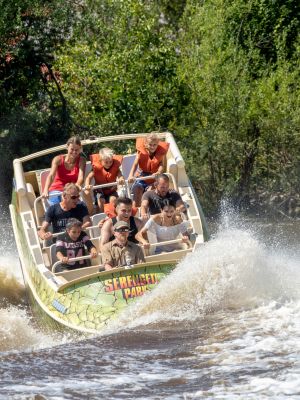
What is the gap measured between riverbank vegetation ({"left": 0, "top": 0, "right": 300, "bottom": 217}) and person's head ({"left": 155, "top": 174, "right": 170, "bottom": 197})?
28.3 ft

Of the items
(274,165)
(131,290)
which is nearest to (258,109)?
(274,165)

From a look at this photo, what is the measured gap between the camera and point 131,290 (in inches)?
392

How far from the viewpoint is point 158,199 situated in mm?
11570

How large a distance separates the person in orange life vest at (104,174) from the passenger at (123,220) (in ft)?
5.01

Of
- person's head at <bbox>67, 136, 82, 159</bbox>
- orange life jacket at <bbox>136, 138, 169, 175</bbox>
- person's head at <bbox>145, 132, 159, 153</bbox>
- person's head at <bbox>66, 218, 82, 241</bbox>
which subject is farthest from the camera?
orange life jacket at <bbox>136, 138, 169, 175</bbox>

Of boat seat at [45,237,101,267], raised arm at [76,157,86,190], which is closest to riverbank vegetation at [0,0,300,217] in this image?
raised arm at [76,157,86,190]

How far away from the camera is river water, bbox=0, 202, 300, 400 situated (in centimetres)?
749

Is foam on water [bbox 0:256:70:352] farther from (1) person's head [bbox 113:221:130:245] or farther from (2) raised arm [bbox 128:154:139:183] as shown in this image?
(2) raised arm [bbox 128:154:139:183]

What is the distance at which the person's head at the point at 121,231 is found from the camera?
33.4 feet

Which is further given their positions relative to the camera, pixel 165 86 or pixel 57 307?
pixel 165 86

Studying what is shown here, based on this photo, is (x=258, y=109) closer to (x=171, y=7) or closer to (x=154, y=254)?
(x=171, y=7)

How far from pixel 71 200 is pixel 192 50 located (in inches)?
392

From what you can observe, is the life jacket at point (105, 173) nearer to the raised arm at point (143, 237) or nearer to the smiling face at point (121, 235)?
the raised arm at point (143, 237)

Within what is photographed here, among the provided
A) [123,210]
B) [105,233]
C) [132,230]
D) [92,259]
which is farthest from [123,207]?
[92,259]
